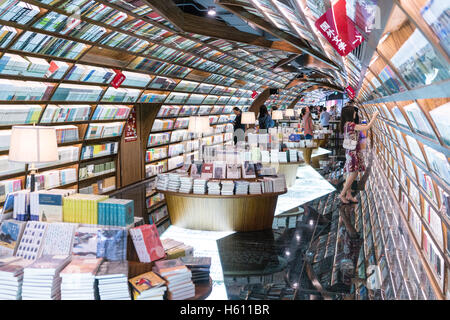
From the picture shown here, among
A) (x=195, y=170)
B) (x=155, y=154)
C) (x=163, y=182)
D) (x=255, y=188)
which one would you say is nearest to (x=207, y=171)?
(x=195, y=170)

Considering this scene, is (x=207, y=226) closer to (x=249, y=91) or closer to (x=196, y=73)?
(x=196, y=73)

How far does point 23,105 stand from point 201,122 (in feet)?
10.6

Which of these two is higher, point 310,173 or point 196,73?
point 196,73

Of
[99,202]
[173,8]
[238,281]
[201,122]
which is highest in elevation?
[173,8]

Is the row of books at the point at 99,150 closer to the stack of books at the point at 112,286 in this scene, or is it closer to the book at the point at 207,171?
the book at the point at 207,171

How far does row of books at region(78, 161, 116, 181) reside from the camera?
8.21 metres

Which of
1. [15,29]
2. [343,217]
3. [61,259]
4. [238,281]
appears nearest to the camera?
[61,259]

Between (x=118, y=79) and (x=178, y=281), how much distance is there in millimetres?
6061

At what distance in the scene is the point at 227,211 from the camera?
602cm

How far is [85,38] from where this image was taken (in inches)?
247

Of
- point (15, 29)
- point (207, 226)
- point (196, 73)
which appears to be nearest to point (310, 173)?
point (196, 73)

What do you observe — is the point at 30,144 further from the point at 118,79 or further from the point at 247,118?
the point at 247,118

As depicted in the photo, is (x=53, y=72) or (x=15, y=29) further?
(x=53, y=72)

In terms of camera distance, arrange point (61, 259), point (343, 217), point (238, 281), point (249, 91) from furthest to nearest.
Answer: point (249, 91) → point (343, 217) → point (238, 281) → point (61, 259)
